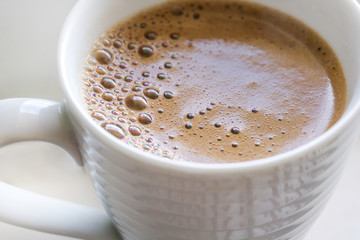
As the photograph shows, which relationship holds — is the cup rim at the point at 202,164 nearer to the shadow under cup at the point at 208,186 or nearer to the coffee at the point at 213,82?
the shadow under cup at the point at 208,186

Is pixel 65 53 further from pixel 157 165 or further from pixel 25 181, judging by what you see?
pixel 25 181

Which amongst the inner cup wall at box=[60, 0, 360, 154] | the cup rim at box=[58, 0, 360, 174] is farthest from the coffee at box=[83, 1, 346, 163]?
the cup rim at box=[58, 0, 360, 174]

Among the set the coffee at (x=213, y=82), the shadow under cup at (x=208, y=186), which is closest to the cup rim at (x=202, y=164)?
the shadow under cup at (x=208, y=186)

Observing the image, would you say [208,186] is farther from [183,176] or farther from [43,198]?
[43,198]

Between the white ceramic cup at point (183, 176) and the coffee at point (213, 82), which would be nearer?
the white ceramic cup at point (183, 176)

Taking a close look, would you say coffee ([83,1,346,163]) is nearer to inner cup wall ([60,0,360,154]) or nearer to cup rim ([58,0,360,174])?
inner cup wall ([60,0,360,154])

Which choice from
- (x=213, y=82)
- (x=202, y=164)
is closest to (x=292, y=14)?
(x=213, y=82)

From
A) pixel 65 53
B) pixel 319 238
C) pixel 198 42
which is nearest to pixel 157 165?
pixel 65 53
